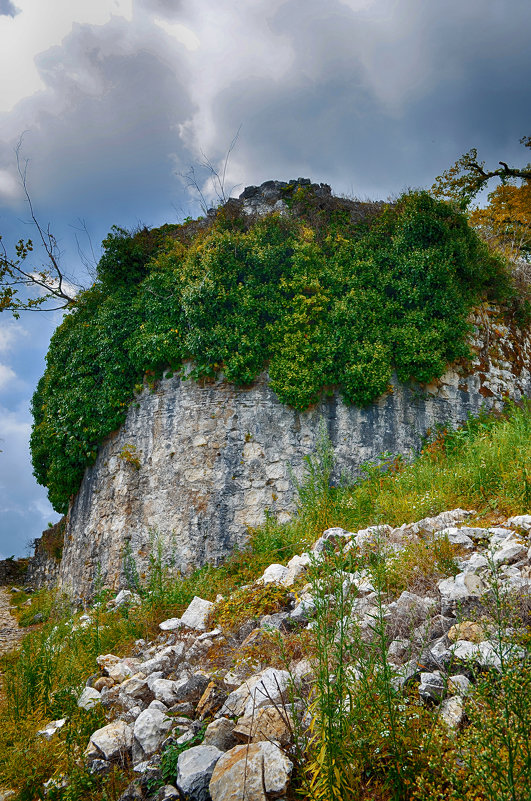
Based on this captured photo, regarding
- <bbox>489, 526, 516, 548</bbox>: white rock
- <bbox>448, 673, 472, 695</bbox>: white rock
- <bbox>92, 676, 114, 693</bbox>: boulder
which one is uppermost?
<bbox>489, 526, 516, 548</bbox>: white rock

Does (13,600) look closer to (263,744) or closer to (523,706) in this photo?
(263,744)

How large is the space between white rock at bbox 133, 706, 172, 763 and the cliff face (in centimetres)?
468

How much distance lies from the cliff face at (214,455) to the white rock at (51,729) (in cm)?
A: 397

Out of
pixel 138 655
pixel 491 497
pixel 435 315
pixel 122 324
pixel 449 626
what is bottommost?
pixel 138 655

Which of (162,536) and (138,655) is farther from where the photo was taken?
(162,536)

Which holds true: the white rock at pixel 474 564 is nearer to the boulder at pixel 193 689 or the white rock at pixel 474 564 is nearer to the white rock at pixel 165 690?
the boulder at pixel 193 689

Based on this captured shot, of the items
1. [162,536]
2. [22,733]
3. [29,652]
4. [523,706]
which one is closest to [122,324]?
[162,536]

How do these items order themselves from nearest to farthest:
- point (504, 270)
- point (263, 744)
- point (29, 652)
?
point (263, 744) < point (29, 652) < point (504, 270)

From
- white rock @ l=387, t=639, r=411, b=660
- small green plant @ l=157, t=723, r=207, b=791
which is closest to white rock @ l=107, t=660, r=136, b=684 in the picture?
small green plant @ l=157, t=723, r=207, b=791

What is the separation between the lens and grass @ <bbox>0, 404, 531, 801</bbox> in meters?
2.06

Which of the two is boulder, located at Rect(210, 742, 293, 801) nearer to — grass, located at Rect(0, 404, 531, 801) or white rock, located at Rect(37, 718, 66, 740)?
grass, located at Rect(0, 404, 531, 801)

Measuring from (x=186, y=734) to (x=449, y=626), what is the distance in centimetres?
189

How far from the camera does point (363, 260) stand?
952 cm

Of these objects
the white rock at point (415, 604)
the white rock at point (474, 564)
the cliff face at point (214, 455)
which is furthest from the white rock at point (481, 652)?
the cliff face at point (214, 455)
